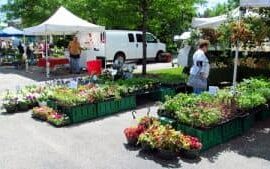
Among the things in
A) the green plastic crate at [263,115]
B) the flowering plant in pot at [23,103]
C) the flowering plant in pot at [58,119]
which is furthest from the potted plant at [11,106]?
the green plastic crate at [263,115]

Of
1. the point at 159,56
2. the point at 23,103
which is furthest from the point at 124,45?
the point at 23,103

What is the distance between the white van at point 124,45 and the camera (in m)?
21.8

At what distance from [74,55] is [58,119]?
32.1 feet

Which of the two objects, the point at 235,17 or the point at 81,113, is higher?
the point at 235,17

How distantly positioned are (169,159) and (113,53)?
1602cm

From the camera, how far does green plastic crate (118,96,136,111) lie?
9.98 meters

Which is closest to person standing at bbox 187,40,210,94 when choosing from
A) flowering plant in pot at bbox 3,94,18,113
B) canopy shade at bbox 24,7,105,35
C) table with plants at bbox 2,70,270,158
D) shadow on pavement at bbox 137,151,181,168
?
table with plants at bbox 2,70,270,158

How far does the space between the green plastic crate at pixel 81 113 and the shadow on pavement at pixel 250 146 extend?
3.34 meters

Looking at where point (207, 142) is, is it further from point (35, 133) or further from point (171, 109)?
point (35, 133)

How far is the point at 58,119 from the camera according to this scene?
8.73m

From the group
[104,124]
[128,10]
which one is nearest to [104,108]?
[104,124]

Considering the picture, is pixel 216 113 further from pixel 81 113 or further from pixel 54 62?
pixel 54 62

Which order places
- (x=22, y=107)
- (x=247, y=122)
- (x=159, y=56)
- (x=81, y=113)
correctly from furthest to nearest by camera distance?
(x=159, y=56) < (x=22, y=107) < (x=81, y=113) < (x=247, y=122)

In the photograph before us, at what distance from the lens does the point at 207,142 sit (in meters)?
7.00
